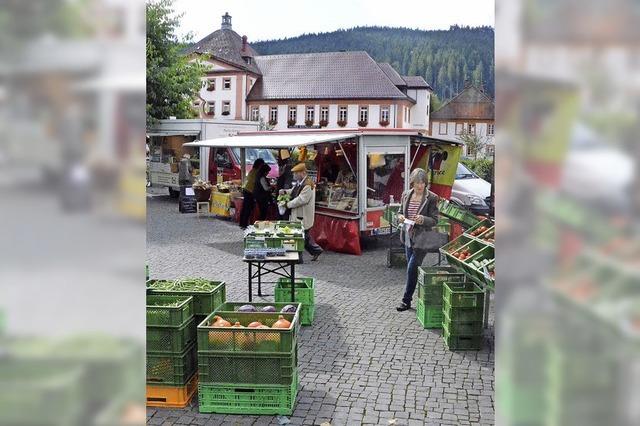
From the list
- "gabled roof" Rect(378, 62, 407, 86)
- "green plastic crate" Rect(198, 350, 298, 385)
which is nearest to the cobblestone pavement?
"green plastic crate" Rect(198, 350, 298, 385)

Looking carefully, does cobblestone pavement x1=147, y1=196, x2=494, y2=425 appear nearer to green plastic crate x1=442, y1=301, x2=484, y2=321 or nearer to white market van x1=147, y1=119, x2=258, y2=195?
green plastic crate x1=442, y1=301, x2=484, y2=321

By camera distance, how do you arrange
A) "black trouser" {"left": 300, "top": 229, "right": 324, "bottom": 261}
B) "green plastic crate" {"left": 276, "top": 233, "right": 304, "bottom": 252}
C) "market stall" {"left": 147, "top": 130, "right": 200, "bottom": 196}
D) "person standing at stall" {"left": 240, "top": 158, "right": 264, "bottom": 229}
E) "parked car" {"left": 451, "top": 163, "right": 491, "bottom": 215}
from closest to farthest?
"green plastic crate" {"left": 276, "top": 233, "right": 304, "bottom": 252} → "black trouser" {"left": 300, "top": 229, "right": 324, "bottom": 261} → "person standing at stall" {"left": 240, "top": 158, "right": 264, "bottom": 229} → "parked car" {"left": 451, "top": 163, "right": 491, "bottom": 215} → "market stall" {"left": 147, "top": 130, "right": 200, "bottom": 196}

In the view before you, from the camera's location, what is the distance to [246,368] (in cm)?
528

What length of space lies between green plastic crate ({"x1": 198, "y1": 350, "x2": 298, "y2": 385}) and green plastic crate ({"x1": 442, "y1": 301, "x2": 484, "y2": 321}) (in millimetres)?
2288

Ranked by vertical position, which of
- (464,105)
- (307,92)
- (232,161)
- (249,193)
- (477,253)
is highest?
(307,92)

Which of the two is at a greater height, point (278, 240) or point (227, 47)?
point (227, 47)

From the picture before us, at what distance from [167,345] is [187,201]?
14.7 metres

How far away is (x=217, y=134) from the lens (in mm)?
22500

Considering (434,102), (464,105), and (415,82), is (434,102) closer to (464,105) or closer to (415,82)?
(415,82)

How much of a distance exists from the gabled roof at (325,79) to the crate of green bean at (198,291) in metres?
65.2

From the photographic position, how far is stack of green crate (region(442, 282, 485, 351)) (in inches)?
273
